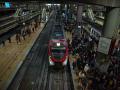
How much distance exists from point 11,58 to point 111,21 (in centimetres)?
1195

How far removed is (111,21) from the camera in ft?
41.9

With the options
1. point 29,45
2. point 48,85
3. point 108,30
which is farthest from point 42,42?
point 108,30

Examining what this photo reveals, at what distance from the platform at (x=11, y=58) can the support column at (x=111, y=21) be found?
888cm

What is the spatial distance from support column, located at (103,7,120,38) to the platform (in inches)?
349

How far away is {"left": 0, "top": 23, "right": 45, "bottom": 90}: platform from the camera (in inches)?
582

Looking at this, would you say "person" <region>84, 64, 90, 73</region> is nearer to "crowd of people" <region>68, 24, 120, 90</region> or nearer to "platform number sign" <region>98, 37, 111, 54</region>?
"crowd of people" <region>68, 24, 120, 90</region>

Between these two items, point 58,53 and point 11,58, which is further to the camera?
point 11,58

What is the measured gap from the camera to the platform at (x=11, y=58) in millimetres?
14780

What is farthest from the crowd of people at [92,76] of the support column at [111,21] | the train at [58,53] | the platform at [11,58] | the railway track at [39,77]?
the platform at [11,58]

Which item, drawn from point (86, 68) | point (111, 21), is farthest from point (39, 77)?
point (111, 21)

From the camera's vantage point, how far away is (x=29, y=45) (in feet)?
82.2

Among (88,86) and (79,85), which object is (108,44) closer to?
(88,86)

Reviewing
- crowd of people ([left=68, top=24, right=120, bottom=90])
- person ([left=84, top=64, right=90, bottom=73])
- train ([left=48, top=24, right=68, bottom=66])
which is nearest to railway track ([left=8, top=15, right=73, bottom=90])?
train ([left=48, top=24, right=68, bottom=66])

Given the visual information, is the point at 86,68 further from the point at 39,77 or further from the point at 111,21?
the point at 39,77
